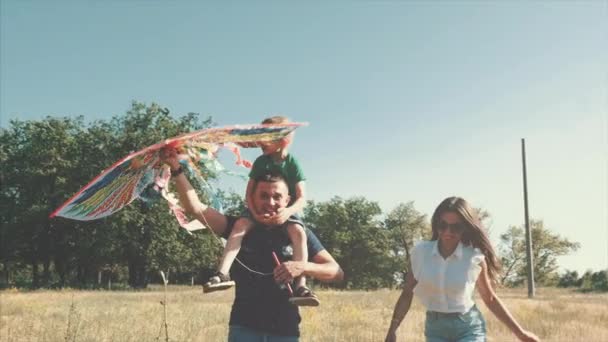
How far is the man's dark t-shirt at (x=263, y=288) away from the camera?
127 inches

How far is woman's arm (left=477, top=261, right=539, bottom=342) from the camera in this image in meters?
4.36

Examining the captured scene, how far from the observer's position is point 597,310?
644 inches

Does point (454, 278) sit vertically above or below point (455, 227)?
below

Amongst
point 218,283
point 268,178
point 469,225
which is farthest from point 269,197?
point 469,225

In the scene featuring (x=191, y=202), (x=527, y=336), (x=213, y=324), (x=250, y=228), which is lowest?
(x=213, y=324)

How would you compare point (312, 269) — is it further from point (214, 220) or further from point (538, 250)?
point (538, 250)

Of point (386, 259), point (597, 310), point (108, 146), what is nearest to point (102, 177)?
point (597, 310)

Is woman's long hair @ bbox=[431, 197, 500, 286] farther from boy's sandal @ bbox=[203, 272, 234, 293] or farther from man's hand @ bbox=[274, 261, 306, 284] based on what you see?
boy's sandal @ bbox=[203, 272, 234, 293]

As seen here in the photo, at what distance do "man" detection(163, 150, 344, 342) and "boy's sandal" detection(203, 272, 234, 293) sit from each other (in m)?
0.05

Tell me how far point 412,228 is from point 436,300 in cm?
7329

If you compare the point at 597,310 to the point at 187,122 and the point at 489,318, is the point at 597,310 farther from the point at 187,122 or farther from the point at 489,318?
the point at 187,122

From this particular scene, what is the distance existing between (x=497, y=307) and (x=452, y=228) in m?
0.74

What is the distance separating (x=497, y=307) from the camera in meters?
4.43

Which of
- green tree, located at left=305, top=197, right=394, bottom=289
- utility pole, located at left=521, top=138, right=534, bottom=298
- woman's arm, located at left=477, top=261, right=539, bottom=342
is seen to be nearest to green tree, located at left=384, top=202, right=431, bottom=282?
green tree, located at left=305, top=197, right=394, bottom=289
